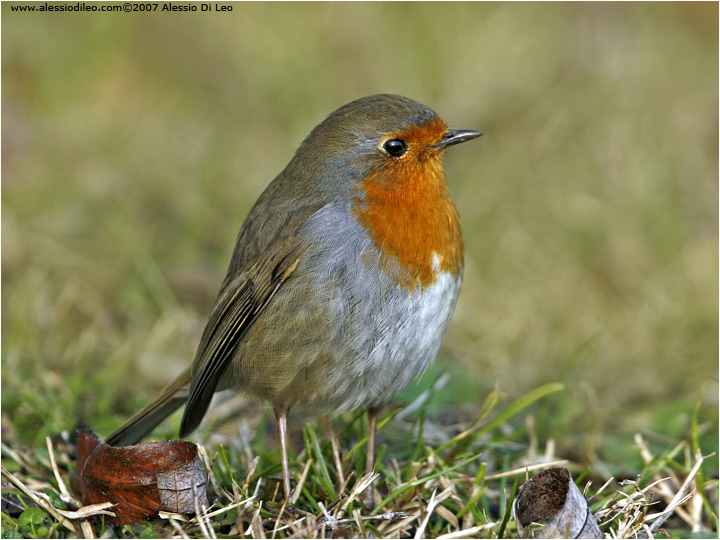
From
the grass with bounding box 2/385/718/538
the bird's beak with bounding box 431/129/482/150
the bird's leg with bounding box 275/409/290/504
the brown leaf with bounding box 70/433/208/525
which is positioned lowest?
the grass with bounding box 2/385/718/538

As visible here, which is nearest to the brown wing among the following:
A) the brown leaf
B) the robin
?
the robin

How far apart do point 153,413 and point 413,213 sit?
4.13 feet

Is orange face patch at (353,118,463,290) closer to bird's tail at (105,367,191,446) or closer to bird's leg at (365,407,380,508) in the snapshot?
bird's leg at (365,407,380,508)

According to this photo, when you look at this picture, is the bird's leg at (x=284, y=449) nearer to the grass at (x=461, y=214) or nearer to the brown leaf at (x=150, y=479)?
the grass at (x=461, y=214)

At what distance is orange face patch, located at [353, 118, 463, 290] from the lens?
295 centimetres

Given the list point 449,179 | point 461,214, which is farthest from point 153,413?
point 449,179

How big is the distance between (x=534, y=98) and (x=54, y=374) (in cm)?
415

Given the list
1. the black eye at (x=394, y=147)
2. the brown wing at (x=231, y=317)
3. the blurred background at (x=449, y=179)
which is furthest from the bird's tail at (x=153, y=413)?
the black eye at (x=394, y=147)

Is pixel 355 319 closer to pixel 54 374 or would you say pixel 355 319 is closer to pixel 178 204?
pixel 54 374

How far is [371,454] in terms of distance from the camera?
3.14 meters

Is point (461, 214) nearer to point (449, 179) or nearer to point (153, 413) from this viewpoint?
point (449, 179)

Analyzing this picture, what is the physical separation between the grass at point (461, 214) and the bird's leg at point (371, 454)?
0.21 feet

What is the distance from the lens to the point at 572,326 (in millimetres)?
4938

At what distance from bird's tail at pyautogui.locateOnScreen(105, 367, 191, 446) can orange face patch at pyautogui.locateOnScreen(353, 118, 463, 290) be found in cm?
96
